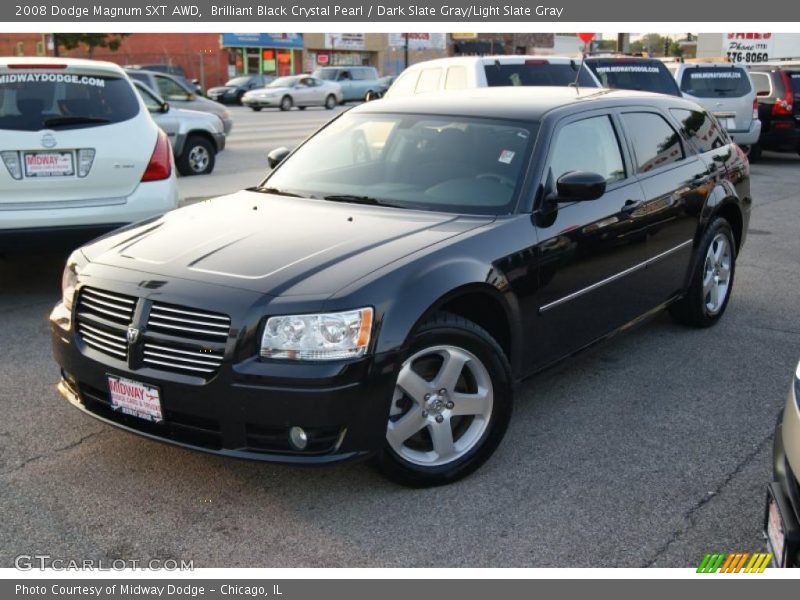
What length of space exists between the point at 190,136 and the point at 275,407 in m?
11.5

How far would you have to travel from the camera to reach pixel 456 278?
12.9ft

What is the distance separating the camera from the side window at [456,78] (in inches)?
454

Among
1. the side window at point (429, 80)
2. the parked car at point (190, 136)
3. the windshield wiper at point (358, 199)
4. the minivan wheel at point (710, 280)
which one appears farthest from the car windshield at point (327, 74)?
the windshield wiper at point (358, 199)

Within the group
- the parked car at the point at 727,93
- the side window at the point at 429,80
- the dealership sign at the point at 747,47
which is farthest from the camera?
the dealership sign at the point at 747,47

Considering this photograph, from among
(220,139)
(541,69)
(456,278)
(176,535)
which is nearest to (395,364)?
(456,278)

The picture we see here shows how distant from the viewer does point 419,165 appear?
490cm

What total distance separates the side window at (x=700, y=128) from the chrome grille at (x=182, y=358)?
3820mm

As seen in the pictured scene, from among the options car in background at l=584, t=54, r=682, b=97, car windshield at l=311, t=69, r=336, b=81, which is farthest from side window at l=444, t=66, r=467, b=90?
car windshield at l=311, t=69, r=336, b=81

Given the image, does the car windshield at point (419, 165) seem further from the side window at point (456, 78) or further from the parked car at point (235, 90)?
the parked car at point (235, 90)

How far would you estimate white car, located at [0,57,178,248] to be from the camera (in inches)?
256

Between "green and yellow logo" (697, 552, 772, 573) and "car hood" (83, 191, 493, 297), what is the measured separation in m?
1.67

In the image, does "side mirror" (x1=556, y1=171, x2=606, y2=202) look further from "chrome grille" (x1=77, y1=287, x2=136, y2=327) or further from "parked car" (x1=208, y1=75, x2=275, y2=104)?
"parked car" (x1=208, y1=75, x2=275, y2=104)

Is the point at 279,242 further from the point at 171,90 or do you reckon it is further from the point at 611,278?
the point at 171,90

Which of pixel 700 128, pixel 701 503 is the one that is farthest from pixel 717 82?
pixel 701 503
